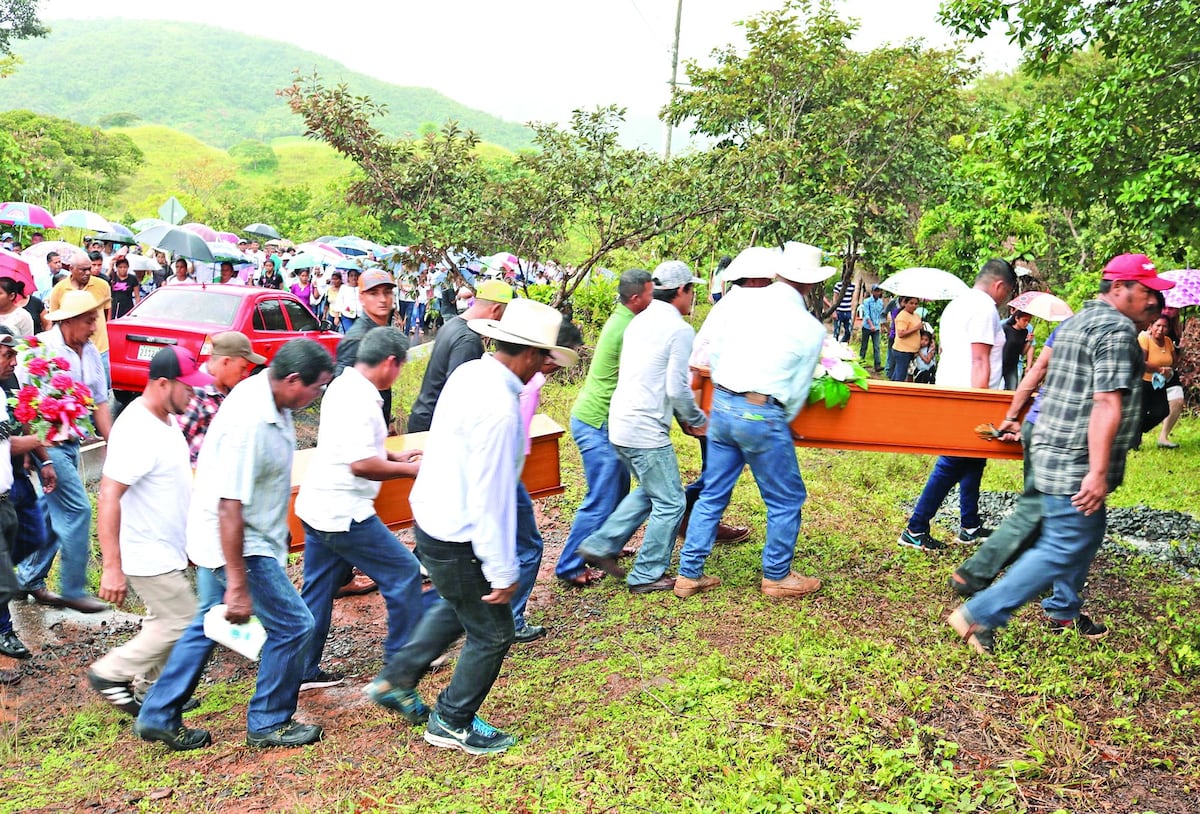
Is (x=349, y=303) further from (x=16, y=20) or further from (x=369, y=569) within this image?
(x=16, y=20)

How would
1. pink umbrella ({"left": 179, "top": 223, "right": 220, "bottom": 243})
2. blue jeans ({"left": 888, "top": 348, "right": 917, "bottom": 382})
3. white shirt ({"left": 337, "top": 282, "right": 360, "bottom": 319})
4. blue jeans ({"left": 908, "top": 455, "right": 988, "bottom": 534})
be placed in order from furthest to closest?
pink umbrella ({"left": 179, "top": 223, "right": 220, "bottom": 243}) → white shirt ({"left": 337, "top": 282, "right": 360, "bottom": 319}) → blue jeans ({"left": 888, "top": 348, "right": 917, "bottom": 382}) → blue jeans ({"left": 908, "top": 455, "right": 988, "bottom": 534})

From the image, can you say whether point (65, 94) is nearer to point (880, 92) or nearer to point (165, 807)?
point (880, 92)

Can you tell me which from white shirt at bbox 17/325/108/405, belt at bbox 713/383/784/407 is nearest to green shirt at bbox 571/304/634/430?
belt at bbox 713/383/784/407

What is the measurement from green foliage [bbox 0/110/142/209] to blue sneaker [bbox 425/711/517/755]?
32268mm

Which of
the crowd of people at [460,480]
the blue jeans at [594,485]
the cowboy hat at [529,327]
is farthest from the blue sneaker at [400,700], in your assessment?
the blue jeans at [594,485]

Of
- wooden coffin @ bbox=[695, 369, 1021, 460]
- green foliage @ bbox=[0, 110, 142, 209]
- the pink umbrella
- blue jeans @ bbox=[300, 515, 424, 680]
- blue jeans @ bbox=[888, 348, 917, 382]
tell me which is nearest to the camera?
blue jeans @ bbox=[300, 515, 424, 680]

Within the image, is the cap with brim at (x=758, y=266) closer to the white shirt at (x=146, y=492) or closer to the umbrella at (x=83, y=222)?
the white shirt at (x=146, y=492)

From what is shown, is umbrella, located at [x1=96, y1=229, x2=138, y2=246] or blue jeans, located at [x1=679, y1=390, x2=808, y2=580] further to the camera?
umbrella, located at [x1=96, y1=229, x2=138, y2=246]

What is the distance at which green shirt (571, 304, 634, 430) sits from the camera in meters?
5.93

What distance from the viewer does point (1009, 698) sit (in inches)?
174

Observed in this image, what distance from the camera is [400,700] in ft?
14.2

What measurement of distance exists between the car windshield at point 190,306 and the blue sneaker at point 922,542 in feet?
24.9

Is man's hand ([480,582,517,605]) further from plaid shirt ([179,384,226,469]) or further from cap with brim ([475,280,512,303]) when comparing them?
cap with brim ([475,280,512,303])

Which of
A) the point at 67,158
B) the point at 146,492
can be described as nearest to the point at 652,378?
the point at 146,492
